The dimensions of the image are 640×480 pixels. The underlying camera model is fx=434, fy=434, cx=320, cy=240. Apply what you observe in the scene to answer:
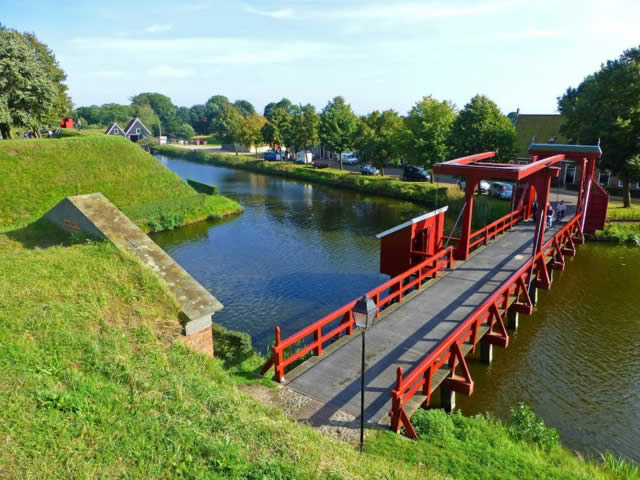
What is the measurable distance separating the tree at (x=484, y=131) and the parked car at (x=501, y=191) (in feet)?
7.52

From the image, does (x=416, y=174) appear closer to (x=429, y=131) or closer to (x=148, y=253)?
(x=429, y=131)

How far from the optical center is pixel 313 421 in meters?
9.12

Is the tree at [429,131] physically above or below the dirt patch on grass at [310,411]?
above

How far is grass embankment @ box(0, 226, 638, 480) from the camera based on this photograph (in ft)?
19.4

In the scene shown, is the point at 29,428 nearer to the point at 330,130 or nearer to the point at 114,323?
the point at 114,323

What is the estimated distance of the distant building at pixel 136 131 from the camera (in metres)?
102

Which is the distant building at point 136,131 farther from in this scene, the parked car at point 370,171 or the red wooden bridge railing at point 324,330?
the red wooden bridge railing at point 324,330

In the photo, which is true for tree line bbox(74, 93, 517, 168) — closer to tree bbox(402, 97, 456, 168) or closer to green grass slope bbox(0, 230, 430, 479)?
tree bbox(402, 97, 456, 168)

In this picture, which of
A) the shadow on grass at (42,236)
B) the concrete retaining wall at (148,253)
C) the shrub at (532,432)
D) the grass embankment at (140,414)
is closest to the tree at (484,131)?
the shrub at (532,432)

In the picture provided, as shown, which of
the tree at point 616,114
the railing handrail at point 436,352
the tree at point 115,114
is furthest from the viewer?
the tree at point 115,114

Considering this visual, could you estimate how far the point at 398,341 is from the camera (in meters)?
12.4

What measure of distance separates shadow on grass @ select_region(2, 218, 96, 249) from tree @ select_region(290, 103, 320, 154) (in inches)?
2037

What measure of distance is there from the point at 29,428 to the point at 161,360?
2.82m

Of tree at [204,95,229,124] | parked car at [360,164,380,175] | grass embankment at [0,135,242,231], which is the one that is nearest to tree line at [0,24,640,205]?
parked car at [360,164,380,175]
